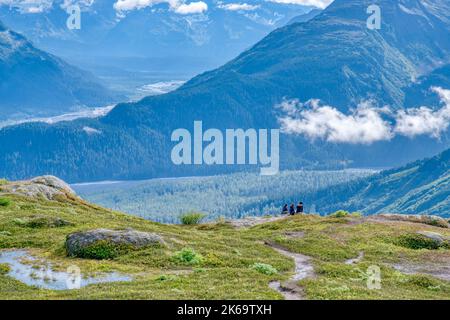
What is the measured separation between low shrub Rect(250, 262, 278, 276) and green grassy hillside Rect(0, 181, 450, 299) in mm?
87

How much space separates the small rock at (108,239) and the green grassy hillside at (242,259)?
3.25ft

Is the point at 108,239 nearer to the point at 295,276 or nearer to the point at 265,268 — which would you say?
the point at 265,268

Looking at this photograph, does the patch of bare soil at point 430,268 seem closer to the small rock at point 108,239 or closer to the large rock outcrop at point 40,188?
the small rock at point 108,239

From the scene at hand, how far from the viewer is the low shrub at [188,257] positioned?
6359 centimetres

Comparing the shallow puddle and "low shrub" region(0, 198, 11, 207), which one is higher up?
"low shrub" region(0, 198, 11, 207)

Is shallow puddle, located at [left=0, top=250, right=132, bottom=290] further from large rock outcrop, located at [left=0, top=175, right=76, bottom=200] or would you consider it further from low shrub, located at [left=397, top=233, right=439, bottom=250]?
large rock outcrop, located at [left=0, top=175, right=76, bottom=200]

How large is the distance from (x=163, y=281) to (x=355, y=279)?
628 inches

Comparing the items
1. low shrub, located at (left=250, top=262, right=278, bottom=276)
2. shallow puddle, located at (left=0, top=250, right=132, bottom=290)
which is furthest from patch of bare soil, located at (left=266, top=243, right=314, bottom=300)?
shallow puddle, located at (left=0, top=250, right=132, bottom=290)

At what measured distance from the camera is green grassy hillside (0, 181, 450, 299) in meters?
50.2
